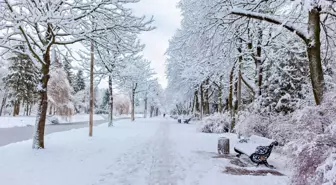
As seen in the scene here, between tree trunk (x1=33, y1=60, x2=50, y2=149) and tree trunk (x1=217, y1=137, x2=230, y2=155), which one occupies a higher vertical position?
tree trunk (x1=33, y1=60, x2=50, y2=149)

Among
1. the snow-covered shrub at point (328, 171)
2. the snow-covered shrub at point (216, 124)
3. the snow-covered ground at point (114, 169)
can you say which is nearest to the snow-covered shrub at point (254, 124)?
the snow-covered ground at point (114, 169)

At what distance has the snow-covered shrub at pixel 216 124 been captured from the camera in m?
20.1

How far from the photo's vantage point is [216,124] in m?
20.3

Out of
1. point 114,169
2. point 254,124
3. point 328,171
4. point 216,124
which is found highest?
point 254,124

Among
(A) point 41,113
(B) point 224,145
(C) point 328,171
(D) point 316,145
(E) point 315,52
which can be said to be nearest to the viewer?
(C) point 328,171

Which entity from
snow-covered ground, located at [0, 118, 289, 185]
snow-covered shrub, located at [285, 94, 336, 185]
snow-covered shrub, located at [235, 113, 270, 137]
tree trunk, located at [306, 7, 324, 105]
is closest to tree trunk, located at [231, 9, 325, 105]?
tree trunk, located at [306, 7, 324, 105]

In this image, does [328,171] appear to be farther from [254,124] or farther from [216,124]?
[216,124]

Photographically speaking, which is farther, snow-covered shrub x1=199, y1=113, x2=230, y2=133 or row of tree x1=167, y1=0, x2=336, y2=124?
snow-covered shrub x1=199, y1=113, x2=230, y2=133

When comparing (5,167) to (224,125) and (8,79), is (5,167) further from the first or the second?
(8,79)

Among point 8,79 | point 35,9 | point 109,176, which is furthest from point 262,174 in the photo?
point 8,79

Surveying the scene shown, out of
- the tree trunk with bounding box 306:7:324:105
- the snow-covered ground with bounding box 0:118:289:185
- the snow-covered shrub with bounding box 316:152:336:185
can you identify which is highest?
the tree trunk with bounding box 306:7:324:105

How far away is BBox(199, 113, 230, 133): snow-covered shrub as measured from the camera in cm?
2008

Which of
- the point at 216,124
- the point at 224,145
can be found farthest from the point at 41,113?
the point at 216,124

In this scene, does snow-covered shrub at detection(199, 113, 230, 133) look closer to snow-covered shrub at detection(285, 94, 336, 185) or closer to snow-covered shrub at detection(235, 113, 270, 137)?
snow-covered shrub at detection(235, 113, 270, 137)
